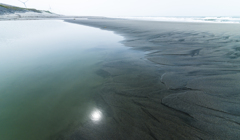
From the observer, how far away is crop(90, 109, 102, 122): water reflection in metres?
2.08

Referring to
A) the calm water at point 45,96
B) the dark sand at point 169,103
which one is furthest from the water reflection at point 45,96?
the dark sand at point 169,103

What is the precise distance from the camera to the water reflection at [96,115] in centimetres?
208

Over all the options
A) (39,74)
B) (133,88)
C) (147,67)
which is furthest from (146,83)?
(39,74)

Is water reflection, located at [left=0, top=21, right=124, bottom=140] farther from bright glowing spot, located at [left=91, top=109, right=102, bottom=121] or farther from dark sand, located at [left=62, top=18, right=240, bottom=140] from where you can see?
dark sand, located at [left=62, top=18, right=240, bottom=140]

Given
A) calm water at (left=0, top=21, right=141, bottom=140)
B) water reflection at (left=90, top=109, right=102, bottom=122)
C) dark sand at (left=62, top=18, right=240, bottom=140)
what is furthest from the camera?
water reflection at (left=90, top=109, right=102, bottom=122)

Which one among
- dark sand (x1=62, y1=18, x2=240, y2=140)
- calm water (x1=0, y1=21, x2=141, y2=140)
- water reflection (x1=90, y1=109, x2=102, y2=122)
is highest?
dark sand (x1=62, y1=18, x2=240, y2=140)

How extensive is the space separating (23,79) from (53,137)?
2593 millimetres

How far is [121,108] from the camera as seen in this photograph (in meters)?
2.31

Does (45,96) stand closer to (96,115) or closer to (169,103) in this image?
(96,115)

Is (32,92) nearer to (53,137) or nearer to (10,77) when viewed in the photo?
(10,77)

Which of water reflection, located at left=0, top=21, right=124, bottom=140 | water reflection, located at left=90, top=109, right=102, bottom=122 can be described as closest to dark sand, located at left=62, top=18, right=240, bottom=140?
water reflection, located at left=90, top=109, right=102, bottom=122

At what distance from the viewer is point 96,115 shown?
2.17 metres

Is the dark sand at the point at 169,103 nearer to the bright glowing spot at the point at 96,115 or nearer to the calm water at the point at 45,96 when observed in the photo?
the bright glowing spot at the point at 96,115

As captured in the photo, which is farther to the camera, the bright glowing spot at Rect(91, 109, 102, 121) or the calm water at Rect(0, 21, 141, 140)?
the bright glowing spot at Rect(91, 109, 102, 121)
